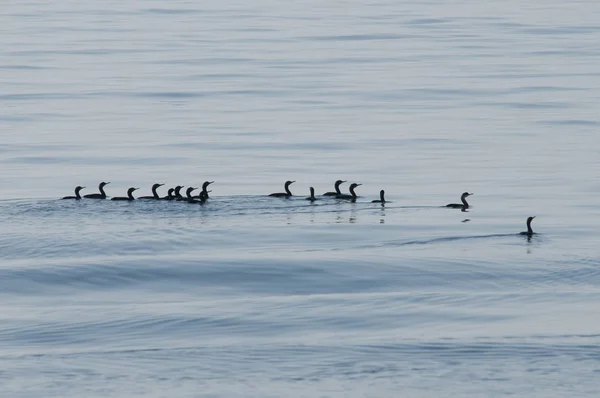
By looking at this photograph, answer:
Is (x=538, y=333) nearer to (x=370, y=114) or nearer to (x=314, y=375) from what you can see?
(x=314, y=375)

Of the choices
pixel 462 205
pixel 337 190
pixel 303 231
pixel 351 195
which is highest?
pixel 337 190

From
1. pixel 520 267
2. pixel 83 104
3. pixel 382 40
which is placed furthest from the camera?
pixel 382 40

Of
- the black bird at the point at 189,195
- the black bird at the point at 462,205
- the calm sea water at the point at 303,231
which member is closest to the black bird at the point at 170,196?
the black bird at the point at 189,195

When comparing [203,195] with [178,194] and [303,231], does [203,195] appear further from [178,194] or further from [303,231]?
[303,231]

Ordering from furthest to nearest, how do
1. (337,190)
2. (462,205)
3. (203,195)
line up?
(337,190) → (203,195) → (462,205)

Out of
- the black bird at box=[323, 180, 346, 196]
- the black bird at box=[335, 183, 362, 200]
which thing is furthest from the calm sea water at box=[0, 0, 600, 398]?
the black bird at box=[323, 180, 346, 196]

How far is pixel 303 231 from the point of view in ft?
107

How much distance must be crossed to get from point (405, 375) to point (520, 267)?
8084mm

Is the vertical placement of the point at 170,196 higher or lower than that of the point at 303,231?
higher

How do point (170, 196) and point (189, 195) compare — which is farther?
point (189, 195)

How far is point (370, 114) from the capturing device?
182ft

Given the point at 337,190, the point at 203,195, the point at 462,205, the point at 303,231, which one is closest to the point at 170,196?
the point at 203,195

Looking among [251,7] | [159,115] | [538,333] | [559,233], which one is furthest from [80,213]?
[251,7]

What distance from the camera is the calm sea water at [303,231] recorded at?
21.3 metres
